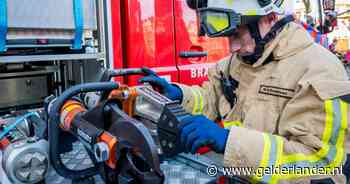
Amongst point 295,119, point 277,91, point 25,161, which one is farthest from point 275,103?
point 25,161

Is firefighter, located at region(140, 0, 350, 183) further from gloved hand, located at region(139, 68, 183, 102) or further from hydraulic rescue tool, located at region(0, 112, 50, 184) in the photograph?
→ hydraulic rescue tool, located at region(0, 112, 50, 184)

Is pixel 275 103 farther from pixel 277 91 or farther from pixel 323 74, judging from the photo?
pixel 323 74

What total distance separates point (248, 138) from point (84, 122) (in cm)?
58

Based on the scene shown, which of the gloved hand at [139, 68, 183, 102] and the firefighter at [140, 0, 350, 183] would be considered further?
the gloved hand at [139, 68, 183, 102]

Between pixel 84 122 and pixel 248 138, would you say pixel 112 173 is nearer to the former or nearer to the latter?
pixel 84 122

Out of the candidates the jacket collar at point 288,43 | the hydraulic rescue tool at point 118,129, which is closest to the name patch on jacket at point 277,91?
the jacket collar at point 288,43

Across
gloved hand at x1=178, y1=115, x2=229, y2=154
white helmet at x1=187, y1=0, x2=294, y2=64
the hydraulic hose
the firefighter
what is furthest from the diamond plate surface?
white helmet at x1=187, y1=0, x2=294, y2=64

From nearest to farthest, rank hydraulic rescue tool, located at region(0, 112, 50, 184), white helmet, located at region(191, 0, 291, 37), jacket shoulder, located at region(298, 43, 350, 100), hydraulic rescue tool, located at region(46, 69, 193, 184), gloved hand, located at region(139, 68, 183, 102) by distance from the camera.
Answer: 1. hydraulic rescue tool, located at region(46, 69, 193, 184)
2. jacket shoulder, located at region(298, 43, 350, 100)
3. hydraulic rescue tool, located at region(0, 112, 50, 184)
4. white helmet, located at region(191, 0, 291, 37)
5. gloved hand, located at region(139, 68, 183, 102)

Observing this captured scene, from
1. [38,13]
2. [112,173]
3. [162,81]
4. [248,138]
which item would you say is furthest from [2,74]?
[248,138]

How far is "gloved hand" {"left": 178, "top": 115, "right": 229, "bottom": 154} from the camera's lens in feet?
3.97

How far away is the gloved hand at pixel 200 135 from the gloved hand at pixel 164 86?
27.5 inches

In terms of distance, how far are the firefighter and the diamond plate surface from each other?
0.28 meters

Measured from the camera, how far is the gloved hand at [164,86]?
1.95 meters

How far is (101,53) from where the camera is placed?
2344 millimetres
